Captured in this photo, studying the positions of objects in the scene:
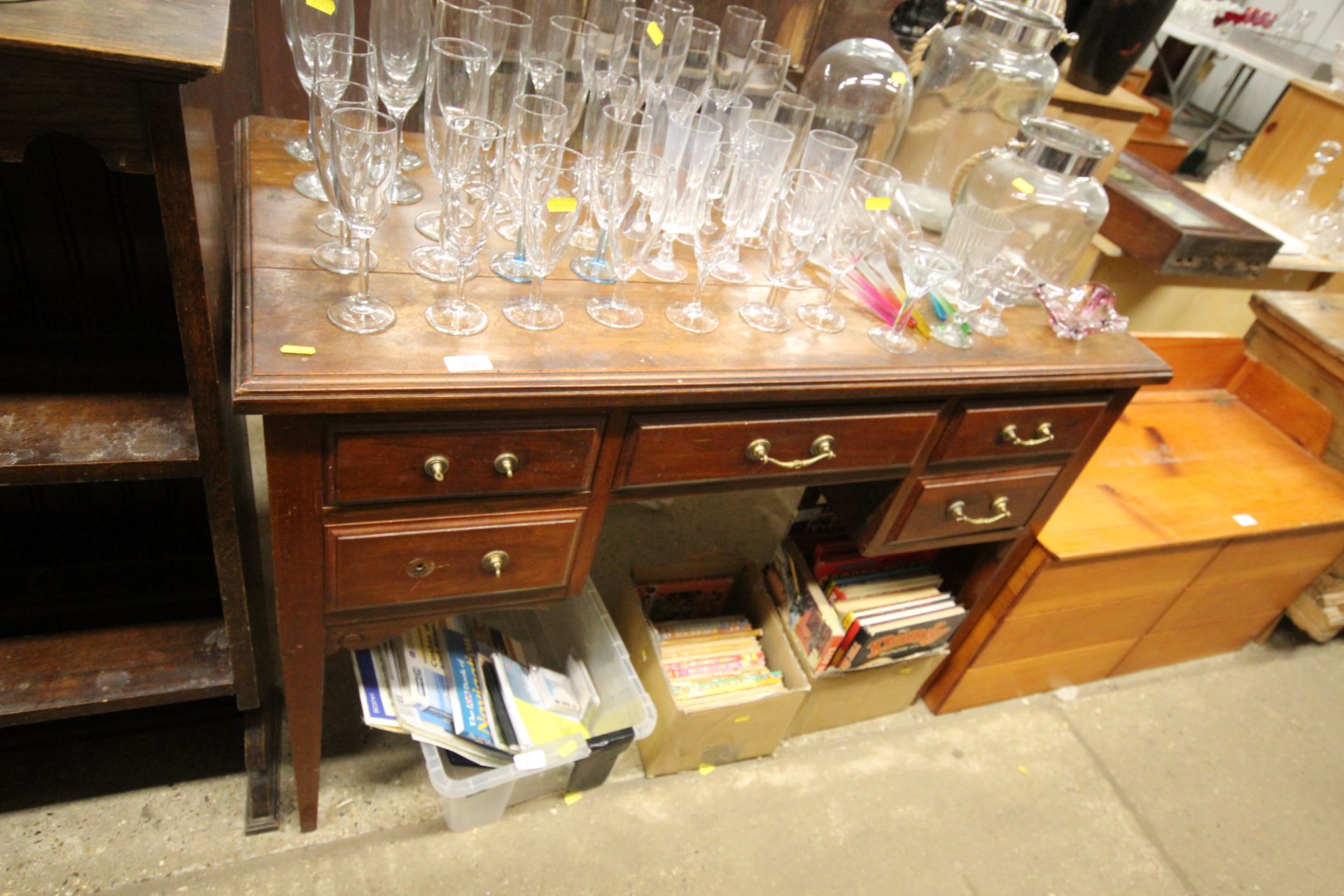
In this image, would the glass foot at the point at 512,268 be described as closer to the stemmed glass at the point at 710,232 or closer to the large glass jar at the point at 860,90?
the stemmed glass at the point at 710,232

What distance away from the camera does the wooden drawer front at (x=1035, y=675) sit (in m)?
1.83

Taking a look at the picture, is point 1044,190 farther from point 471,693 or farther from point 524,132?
point 471,693

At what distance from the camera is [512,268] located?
1098 millimetres

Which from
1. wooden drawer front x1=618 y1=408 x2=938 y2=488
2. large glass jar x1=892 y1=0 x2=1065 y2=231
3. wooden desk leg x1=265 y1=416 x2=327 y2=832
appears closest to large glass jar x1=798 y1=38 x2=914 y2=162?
large glass jar x1=892 y1=0 x2=1065 y2=231

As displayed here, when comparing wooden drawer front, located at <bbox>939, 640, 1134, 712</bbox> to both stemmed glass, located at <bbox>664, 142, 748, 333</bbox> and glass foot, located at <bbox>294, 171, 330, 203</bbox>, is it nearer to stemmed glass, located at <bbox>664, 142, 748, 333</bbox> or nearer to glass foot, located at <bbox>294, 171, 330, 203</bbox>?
stemmed glass, located at <bbox>664, 142, 748, 333</bbox>

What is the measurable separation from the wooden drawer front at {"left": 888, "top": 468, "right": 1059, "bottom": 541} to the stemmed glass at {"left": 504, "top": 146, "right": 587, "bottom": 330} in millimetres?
654

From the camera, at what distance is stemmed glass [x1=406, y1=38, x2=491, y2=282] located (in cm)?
103

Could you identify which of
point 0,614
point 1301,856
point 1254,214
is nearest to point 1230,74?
point 1254,214

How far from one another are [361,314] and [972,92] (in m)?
1.12

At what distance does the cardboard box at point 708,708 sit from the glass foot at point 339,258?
0.83 meters

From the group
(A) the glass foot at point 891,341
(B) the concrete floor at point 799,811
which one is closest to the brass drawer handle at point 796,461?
(A) the glass foot at point 891,341

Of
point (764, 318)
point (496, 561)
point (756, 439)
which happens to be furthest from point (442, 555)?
point (764, 318)

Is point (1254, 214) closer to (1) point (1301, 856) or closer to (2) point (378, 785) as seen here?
(1) point (1301, 856)

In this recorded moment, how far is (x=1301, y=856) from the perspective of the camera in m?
1.78
